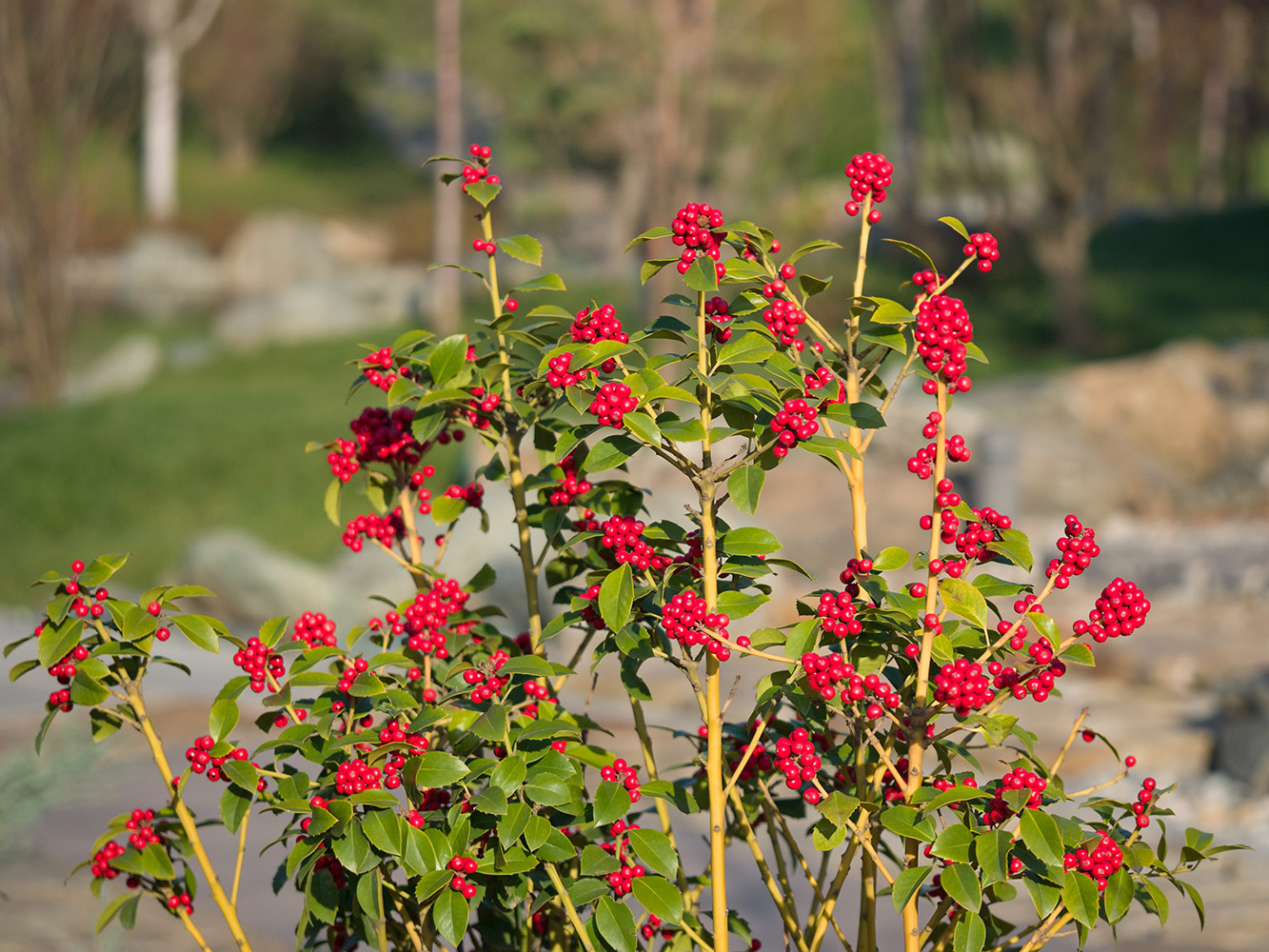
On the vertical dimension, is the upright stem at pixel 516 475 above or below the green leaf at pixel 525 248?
below

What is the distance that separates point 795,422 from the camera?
113 cm

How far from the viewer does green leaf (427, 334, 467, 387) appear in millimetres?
1354

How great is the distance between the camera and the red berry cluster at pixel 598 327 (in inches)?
50.6

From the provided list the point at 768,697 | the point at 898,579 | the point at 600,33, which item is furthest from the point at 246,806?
the point at 600,33

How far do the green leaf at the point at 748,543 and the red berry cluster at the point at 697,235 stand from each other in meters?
0.28

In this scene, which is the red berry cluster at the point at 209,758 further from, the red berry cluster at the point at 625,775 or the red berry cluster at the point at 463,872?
the red berry cluster at the point at 625,775

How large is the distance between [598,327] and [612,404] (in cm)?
19

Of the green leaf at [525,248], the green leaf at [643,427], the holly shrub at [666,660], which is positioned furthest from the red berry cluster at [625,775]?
the green leaf at [525,248]

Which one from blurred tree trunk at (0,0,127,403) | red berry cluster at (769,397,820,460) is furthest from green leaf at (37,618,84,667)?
blurred tree trunk at (0,0,127,403)

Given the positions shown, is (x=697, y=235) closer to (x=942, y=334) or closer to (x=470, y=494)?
(x=942, y=334)

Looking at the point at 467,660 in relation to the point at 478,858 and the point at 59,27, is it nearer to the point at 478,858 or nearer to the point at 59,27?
the point at 478,858

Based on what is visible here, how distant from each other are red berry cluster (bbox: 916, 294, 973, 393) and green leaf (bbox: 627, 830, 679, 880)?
0.56 m

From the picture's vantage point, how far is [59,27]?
7.80m

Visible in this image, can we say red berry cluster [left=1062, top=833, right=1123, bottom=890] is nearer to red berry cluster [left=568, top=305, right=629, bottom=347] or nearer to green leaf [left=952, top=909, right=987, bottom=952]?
green leaf [left=952, top=909, right=987, bottom=952]
